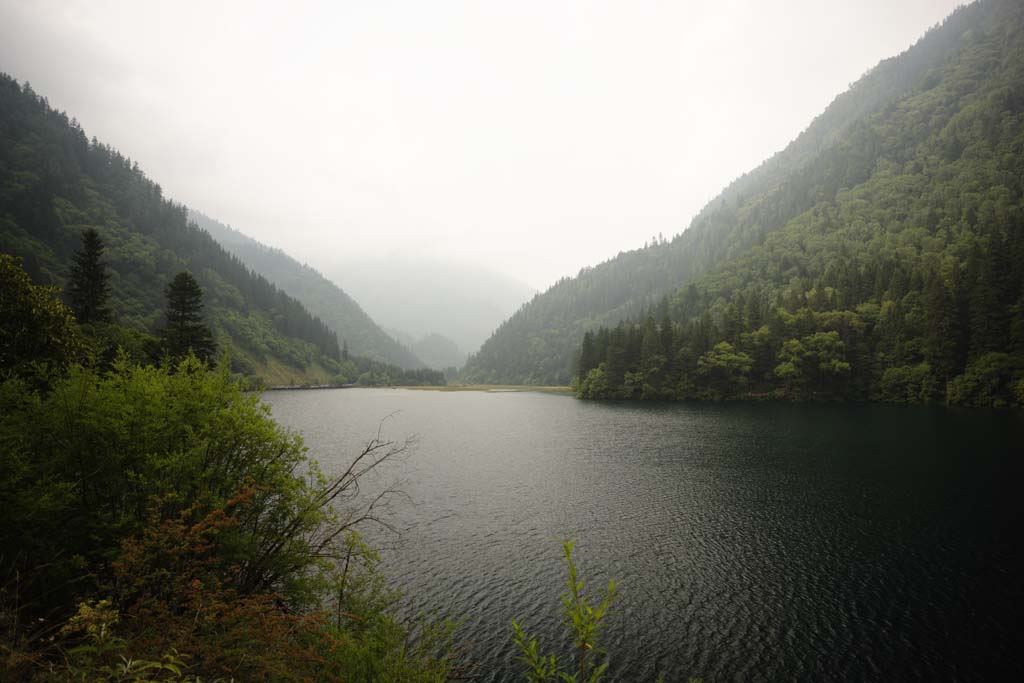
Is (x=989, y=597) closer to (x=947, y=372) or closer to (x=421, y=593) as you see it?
(x=421, y=593)

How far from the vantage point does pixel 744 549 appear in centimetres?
2705

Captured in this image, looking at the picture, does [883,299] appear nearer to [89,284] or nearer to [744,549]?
[744,549]

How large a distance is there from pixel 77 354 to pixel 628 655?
110ft

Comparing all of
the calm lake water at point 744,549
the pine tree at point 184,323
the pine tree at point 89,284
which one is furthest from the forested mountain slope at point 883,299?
the pine tree at point 89,284

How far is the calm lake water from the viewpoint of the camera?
1773cm

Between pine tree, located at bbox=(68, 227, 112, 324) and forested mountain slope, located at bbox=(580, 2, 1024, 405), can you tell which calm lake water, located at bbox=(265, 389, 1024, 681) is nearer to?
pine tree, located at bbox=(68, 227, 112, 324)

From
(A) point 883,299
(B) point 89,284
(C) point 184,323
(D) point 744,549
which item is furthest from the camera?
(A) point 883,299

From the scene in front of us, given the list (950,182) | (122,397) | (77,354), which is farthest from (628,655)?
(950,182)

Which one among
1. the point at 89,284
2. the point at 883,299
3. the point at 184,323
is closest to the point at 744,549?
the point at 184,323

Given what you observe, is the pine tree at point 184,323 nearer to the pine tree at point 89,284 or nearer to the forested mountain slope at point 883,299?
the pine tree at point 89,284

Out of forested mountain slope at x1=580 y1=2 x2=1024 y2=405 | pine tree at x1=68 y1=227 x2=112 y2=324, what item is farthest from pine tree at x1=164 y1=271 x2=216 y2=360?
forested mountain slope at x1=580 y1=2 x2=1024 y2=405

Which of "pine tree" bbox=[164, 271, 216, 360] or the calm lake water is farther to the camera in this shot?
"pine tree" bbox=[164, 271, 216, 360]

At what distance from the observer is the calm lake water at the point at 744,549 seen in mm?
17734

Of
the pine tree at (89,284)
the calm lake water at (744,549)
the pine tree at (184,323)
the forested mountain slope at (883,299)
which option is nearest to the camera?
the calm lake water at (744,549)
